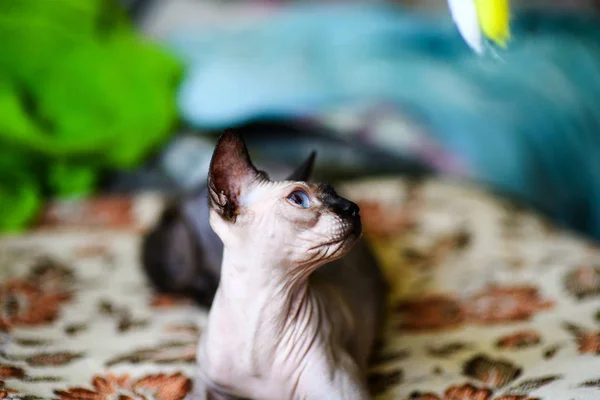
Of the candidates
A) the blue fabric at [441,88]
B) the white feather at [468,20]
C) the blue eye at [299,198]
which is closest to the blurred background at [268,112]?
the blue fabric at [441,88]

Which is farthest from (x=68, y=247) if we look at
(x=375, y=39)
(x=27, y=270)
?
(x=375, y=39)

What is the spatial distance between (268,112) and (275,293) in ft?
3.45

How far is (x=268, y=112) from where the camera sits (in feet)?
5.70

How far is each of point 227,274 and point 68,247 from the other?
0.76m

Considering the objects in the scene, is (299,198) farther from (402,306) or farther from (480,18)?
(402,306)

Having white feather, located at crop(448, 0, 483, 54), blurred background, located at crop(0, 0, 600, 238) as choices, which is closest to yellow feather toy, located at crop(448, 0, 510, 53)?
white feather, located at crop(448, 0, 483, 54)

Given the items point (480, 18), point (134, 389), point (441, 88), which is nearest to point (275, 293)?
point (134, 389)

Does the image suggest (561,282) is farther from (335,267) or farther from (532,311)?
(335,267)

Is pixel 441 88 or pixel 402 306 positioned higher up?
pixel 441 88

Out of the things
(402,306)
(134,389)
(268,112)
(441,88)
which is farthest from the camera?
(441,88)

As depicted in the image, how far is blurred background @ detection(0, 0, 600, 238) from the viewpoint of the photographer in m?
1.62

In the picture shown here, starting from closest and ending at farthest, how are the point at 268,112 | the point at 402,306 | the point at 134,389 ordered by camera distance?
the point at 134,389, the point at 402,306, the point at 268,112

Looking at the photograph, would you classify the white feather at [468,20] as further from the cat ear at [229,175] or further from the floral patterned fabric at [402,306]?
the floral patterned fabric at [402,306]

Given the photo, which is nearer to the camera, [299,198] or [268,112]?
[299,198]
